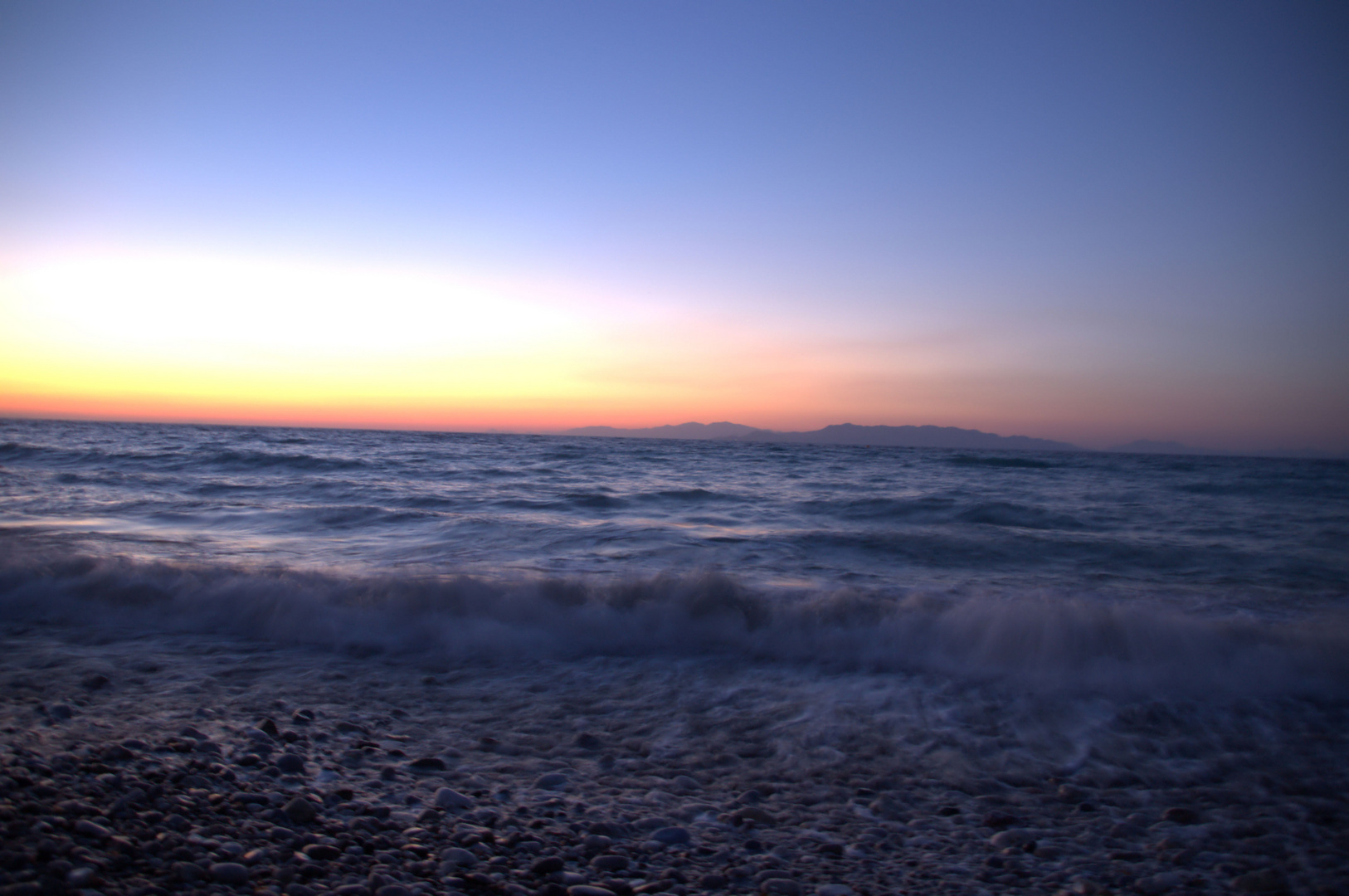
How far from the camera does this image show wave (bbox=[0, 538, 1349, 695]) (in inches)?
208

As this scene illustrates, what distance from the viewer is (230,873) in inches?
89.8

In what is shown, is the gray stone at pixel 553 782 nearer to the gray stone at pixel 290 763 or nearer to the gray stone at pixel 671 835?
the gray stone at pixel 671 835

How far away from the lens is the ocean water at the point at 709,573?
559cm

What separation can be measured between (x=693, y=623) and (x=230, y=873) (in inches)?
167

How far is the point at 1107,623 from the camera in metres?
5.92

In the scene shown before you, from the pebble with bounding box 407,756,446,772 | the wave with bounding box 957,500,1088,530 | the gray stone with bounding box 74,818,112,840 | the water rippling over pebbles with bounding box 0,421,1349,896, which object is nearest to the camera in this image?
the gray stone with bounding box 74,818,112,840

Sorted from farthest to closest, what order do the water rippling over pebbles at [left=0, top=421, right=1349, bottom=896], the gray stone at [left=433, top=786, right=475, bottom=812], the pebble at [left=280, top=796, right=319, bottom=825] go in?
1. the gray stone at [left=433, top=786, right=475, bottom=812]
2. the pebble at [left=280, top=796, right=319, bottom=825]
3. the water rippling over pebbles at [left=0, top=421, right=1349, bottom=896]

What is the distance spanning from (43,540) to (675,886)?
9.95 m

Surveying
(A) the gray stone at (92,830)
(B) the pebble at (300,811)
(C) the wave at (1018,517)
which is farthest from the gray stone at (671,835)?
(C) the wave at (1018,517)

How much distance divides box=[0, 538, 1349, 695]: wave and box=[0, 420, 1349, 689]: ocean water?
0.03 meters

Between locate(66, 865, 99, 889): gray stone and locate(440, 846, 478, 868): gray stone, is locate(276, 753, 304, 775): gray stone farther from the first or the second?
locate(440, 846, 478, 868): gray stone

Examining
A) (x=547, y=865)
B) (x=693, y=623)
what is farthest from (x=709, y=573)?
(x=547, y=865)

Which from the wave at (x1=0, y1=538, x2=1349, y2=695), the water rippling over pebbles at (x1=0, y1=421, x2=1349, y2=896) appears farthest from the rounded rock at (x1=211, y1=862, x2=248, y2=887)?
the wave at (x1=0, y1=538, x2=1349, y2=695)

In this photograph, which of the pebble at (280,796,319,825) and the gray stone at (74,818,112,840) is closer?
the gray stone at (74,818,112,840)
